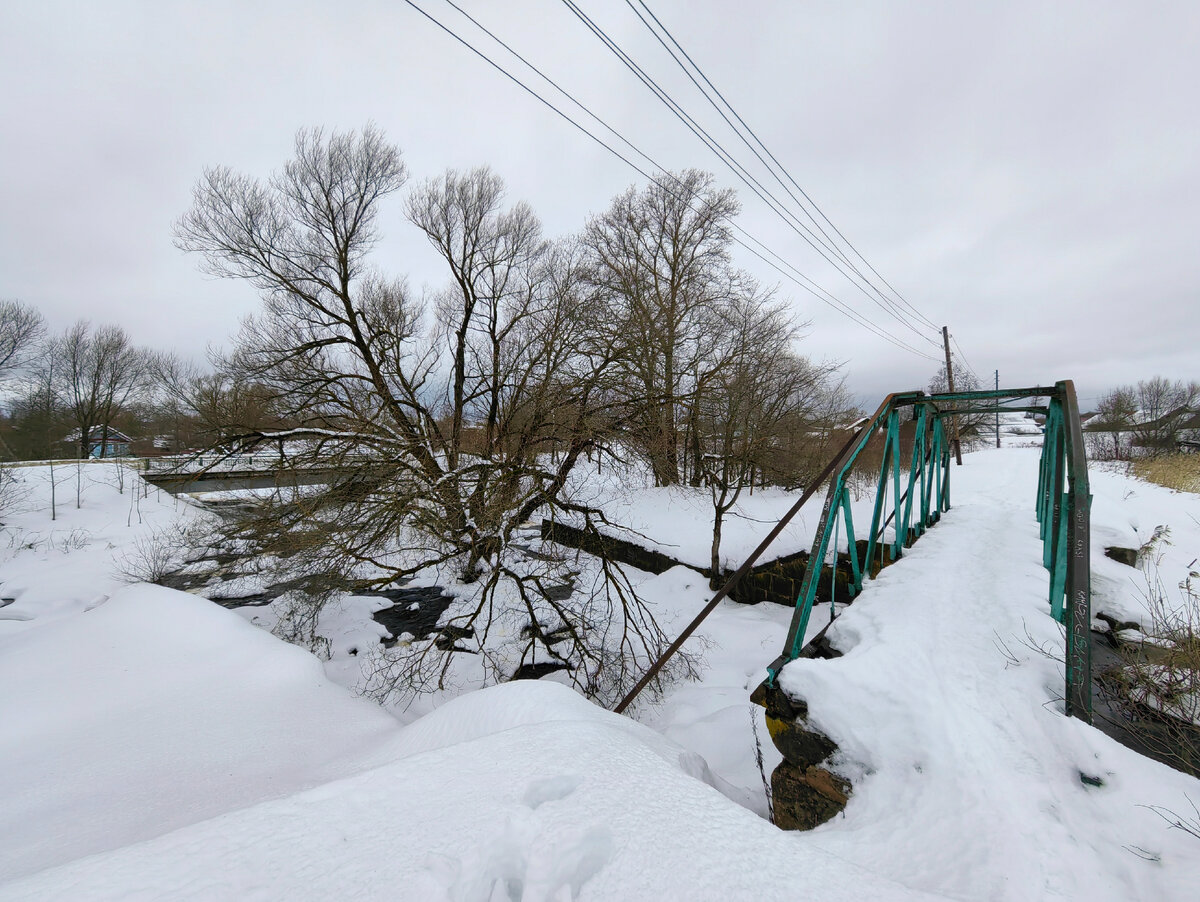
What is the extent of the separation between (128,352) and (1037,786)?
153ft

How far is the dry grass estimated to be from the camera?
12048 millimetres

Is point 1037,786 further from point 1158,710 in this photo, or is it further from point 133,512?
point 133,512

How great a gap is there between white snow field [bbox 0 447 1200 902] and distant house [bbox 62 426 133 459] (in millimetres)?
36719

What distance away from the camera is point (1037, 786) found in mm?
1888

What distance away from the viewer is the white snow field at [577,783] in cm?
139

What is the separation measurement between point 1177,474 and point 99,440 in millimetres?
55924

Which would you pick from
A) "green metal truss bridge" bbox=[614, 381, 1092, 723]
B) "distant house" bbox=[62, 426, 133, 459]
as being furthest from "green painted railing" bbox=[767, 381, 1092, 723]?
"distant house" bbox=[62, 426, 133, 459]

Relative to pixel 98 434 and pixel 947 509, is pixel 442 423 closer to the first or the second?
pixel 947 509

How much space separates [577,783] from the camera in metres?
1.76

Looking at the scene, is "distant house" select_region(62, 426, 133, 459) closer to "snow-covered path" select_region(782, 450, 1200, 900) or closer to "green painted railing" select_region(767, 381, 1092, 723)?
"green painted railing" select_region(767, 381, 1092, 723)

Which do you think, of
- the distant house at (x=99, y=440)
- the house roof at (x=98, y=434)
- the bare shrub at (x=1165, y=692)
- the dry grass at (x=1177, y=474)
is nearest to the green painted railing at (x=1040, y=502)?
the bare shrub at (x=1165, y=692)

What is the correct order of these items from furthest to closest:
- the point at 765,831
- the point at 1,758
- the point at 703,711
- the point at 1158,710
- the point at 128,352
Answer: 1. the point at 128,352
2. the point at 703,711
3. the point at 1,758
4. the point at 1158,710
5. the point at 765,831

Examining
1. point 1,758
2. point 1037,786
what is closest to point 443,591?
point 1,758

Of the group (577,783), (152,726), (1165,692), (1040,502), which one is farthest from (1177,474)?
(152,726)
